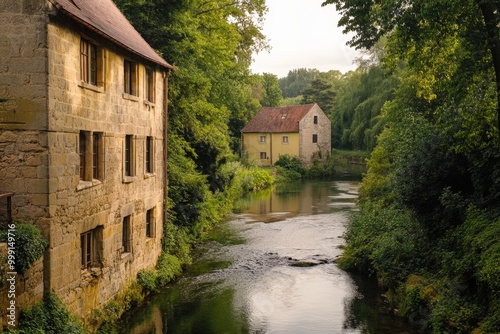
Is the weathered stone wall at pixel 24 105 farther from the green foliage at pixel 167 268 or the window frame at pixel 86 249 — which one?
the green foliage at pixel 167 268

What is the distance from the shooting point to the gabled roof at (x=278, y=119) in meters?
61.6

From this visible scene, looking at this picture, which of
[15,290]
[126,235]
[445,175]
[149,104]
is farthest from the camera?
[149,104]

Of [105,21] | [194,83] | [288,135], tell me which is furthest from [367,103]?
[105,21]

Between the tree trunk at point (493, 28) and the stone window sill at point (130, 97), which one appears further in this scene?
the stone window sill at point (130, 97)

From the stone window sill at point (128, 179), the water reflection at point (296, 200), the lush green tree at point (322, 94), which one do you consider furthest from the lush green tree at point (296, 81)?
the stone window sill at point (128, 179)

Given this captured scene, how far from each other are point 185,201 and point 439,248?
11110mm

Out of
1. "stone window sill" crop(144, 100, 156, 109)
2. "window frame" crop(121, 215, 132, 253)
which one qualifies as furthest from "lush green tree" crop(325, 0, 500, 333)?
"window frame" crop(121, 215, 132, 253)

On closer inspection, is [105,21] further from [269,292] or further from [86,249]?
[269,292]

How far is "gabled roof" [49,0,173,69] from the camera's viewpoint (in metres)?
11.7

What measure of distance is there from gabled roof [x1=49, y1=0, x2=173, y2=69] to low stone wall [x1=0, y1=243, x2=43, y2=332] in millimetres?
5136

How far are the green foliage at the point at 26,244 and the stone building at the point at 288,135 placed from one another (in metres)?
49.4

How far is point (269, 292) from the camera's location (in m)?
17.7

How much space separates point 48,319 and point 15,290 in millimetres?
1201

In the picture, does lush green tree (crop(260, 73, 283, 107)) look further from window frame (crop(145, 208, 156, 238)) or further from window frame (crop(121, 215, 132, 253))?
window frame (crop(121, 215, 132, 253))
